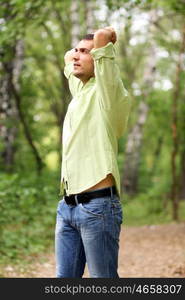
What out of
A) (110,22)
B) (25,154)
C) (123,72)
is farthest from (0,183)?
(123,72)

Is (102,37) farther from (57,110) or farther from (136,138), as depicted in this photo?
(57,110)

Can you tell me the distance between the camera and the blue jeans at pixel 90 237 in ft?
12.0

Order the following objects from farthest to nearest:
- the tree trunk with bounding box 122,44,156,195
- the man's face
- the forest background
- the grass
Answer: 1. the tree trunk with bounding box 122,44,156,195
2. the grass
3. the forest background
4. the man's face

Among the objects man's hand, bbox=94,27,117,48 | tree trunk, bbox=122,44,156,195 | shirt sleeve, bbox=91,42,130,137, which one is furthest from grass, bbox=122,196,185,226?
man's hand, bbox=94,27,117,48

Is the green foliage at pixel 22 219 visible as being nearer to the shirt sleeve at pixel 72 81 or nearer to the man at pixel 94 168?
the shirt sleeve at pixel 72 81

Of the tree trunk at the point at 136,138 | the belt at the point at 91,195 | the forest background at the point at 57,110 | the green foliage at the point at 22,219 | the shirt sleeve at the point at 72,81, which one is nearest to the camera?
the belt at the point at 91,195

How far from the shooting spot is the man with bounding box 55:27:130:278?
3.62 m

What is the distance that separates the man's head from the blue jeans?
89cm

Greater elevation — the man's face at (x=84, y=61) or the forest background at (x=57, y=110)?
the man's face at (x=84, y=61)

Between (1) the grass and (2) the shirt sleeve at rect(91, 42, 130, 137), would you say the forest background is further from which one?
(2) the shirt sleeve at rect(91, 42, 130, 137)

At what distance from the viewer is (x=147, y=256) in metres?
9.66

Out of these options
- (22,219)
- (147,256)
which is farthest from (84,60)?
(147,256)

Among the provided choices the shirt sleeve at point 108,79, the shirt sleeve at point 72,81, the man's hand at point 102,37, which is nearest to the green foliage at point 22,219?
the shirt sleeve at point 72,81

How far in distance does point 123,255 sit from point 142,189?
14906 mm
